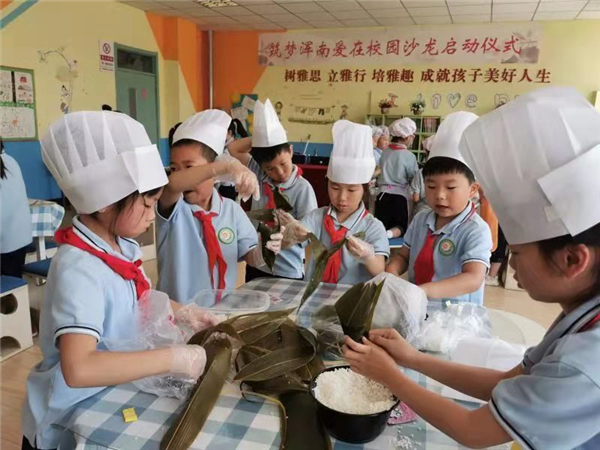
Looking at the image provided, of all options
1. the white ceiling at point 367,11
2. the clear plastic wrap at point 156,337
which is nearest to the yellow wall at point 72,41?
the white ceiling at point 367,11

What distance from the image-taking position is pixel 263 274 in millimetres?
2154

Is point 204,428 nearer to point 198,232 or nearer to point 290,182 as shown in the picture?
point 198,232

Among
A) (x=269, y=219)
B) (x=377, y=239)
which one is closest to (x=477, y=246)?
(x=377, y=239)

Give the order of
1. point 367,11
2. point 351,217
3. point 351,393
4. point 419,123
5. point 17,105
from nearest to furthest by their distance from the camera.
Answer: point 351,393 < point 351,217 < point 17,105 < point 367,11 < point 419,123

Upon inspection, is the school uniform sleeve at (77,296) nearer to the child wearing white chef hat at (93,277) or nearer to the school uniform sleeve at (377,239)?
the child wearing white chef hat at (93,277)

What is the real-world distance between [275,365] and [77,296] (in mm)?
429

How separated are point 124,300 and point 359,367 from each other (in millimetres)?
554

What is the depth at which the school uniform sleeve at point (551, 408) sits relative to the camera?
0.60 m

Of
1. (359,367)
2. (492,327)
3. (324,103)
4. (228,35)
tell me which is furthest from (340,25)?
(359,367)

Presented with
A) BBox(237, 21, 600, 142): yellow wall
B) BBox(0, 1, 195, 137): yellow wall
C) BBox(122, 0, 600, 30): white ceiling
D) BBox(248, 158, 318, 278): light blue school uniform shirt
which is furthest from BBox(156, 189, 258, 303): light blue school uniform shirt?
BBox(237, 21, 600, 142): yellow wall

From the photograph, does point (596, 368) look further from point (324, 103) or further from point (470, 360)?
point (324, 103)

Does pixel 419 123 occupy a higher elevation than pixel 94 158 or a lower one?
higher

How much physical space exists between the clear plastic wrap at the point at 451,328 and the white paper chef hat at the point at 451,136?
51 cm

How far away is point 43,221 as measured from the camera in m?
3.06
